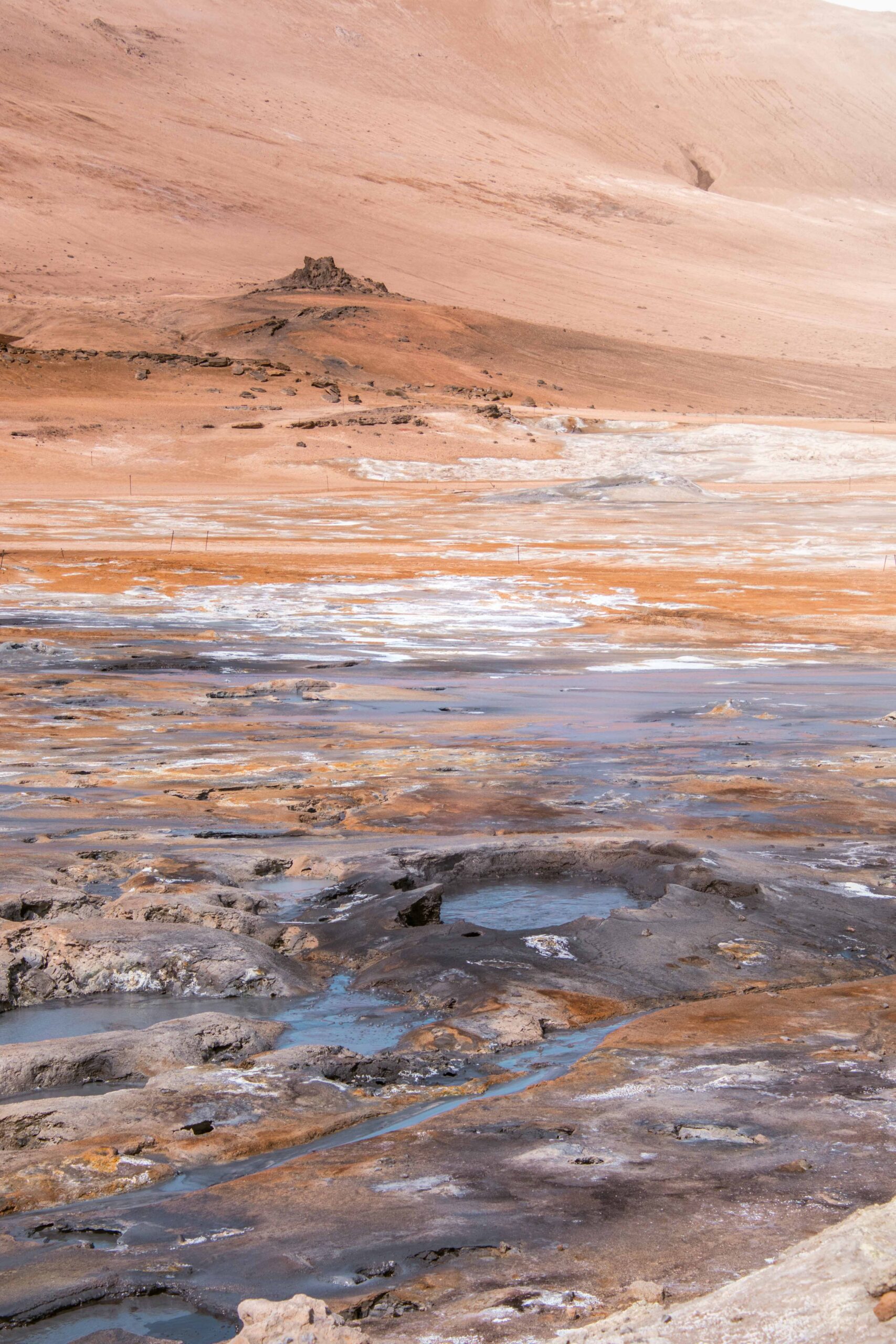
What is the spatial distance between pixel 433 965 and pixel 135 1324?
2.21m

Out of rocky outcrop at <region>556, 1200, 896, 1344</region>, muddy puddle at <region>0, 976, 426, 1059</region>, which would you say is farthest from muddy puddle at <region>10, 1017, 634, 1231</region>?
rocky outcrop at <region>556, 1200, 896, 1344</region>

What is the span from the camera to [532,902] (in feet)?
18.3

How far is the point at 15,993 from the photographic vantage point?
443 centimetres

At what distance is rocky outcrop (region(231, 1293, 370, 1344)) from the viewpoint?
2.30 meters

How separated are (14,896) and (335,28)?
4107 inches

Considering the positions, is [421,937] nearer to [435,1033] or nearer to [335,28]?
[435,1033]

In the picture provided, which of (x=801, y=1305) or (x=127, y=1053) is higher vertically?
(x=801, y=1305)

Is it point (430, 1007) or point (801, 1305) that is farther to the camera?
point (430, 1007)

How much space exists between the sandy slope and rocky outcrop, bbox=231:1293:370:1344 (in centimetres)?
4777

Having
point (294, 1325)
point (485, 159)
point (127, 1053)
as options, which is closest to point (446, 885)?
point (127, 1053)

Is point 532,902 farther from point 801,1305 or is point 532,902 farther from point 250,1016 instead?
point 801,1305

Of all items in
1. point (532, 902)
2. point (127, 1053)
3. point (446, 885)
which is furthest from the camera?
point (446, 885)

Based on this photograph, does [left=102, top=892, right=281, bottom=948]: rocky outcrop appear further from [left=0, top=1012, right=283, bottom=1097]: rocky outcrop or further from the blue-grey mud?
[left=0, top=1012, right=283, bottom=1097]: rocky outcrop

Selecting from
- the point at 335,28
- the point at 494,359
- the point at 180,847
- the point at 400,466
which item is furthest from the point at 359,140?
the point at 180,847
